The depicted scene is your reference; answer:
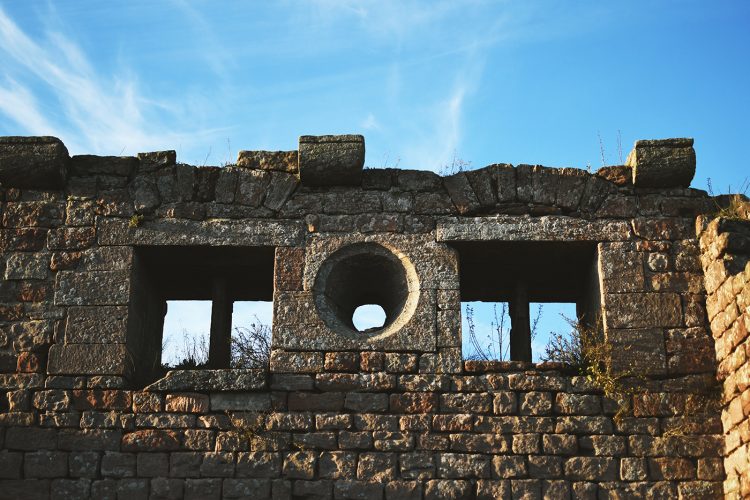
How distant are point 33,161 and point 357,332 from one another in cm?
275

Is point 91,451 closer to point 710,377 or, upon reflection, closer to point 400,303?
point 400,303

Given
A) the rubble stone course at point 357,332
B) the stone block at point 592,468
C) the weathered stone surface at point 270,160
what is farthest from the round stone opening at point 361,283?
the stone block at point 592,468

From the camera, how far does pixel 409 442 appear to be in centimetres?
676

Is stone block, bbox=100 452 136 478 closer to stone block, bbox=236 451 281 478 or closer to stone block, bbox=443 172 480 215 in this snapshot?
stone block, bbox=236 451 281 478

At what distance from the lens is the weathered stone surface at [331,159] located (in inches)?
292

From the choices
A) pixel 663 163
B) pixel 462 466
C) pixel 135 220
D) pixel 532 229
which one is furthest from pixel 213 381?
pixel 663 163

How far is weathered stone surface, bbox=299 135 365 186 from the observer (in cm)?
743

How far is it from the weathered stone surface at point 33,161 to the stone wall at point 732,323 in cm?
478

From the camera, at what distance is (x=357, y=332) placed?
7293mm

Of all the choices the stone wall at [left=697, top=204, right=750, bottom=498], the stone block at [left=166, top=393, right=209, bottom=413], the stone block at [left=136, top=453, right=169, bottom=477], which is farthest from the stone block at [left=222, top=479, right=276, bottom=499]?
the stone wall at [left=697, top=204, right=750, bottom=498]

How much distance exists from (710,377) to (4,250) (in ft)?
17.0

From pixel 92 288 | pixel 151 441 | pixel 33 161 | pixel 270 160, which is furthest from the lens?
pixel 270 160

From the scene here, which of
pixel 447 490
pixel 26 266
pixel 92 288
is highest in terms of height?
pixel 26 266

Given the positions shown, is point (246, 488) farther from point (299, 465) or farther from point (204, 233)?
point (204, 233)
